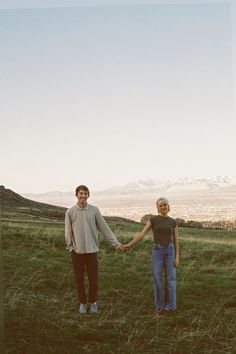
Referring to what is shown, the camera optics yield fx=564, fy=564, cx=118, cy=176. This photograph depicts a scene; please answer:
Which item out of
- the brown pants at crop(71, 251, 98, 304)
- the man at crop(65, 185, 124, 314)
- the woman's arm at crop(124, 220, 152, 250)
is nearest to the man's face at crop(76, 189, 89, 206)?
the man at crop(65, 185, 124, 314)

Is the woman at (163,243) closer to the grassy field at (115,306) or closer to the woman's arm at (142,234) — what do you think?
the woman's arm at (142,234)

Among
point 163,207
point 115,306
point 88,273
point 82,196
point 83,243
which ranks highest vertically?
point 82,196

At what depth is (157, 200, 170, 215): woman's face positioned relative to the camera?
539cm

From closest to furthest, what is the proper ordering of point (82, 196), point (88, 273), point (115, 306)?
point (82, 196), point (88, 273), point (115, 306)

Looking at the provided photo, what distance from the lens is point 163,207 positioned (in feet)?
17.7

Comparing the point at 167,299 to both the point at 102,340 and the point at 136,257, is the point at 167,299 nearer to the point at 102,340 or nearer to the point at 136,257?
the point at 102,340

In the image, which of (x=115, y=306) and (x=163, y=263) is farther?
(x=115, y=306)

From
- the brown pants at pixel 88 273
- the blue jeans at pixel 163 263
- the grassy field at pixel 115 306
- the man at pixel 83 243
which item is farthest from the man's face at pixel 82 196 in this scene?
the grassy field at pixel 115 306

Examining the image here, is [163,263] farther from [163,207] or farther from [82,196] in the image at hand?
[82,196]

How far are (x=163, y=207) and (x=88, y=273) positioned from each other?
974 millimetres

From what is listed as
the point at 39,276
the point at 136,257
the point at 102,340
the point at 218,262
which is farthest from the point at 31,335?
the point at 218,262

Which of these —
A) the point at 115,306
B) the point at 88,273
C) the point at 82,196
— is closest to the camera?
the point at 82,196

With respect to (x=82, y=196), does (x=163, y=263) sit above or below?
below

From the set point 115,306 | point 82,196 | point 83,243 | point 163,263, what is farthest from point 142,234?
point 115,306
